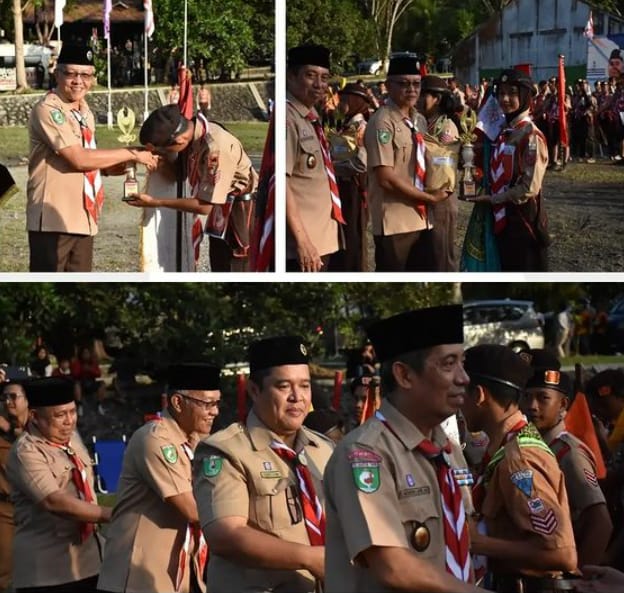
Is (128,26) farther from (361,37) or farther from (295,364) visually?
(295,364)

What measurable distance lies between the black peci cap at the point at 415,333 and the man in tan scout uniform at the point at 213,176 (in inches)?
130

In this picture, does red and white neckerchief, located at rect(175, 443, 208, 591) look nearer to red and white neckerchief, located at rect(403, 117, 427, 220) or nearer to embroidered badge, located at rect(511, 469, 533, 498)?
embroidered badge, located at rect(511, 469, 533, 498)

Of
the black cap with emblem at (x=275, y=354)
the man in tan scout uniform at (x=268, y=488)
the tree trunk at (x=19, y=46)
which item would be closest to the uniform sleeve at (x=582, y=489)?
the man in tan scout uniform at (x=268, y=488)

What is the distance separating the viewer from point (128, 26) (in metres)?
8.66

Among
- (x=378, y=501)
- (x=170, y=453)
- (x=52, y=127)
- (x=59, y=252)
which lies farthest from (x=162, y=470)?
(x=378, y=501)

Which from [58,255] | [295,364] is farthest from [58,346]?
[295,364]

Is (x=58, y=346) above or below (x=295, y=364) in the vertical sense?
below

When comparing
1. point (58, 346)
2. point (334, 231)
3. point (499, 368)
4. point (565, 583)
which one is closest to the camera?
point (565, 583)

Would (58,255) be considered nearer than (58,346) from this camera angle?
Yes

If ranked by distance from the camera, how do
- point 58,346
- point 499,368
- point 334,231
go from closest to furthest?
point 499,368 → point 334,231 → point 58,346

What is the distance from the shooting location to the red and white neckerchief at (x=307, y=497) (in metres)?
6.34

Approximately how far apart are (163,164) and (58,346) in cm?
733

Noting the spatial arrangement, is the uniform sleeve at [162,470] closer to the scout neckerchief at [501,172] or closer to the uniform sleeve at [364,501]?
the uniform sleeve at [364,501]

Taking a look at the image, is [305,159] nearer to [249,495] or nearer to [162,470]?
[162,470]
